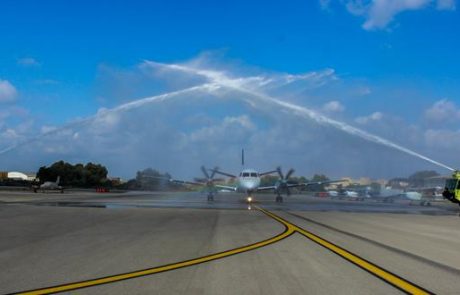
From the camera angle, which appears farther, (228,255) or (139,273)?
(228,255)

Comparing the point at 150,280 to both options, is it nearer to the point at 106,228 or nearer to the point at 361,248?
the point at 361,248

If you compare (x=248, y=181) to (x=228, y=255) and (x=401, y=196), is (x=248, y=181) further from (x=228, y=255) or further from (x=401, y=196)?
(x=228, y=255)

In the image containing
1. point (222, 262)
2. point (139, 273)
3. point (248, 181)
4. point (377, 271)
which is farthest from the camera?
point (248, 181)

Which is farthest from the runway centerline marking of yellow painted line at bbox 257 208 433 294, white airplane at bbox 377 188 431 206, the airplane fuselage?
white airplane at bbox 377 188 431 206

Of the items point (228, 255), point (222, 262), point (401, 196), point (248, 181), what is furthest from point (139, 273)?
point (401, 196)

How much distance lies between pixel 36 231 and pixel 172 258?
8.63 meters

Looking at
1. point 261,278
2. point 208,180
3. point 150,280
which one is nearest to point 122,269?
point 150,280

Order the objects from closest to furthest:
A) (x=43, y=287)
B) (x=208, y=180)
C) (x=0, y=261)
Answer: (x=43, y=287)
(x=0, y=261)
(x=208, y=180)

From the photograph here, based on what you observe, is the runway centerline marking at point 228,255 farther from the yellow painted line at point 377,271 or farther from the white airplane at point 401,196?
the white airplane at point 401,196

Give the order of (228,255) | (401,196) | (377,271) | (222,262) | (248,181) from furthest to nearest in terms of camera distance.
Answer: (401,196)
(248,181)
(228,255)
(222,262)
(377,271)

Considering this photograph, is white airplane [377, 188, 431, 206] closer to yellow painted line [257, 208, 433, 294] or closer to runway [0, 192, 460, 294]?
runway [0, 192, 460, 294]

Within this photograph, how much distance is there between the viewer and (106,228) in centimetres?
1950

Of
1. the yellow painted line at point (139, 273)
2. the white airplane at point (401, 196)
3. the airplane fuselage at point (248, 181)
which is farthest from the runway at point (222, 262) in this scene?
the white airplane at point (401, 196)

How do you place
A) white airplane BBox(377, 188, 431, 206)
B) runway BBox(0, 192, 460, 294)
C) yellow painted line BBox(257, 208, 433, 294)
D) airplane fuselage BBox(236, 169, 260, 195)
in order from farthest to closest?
white airplane BBox(377, 188, 431, 206)
airplane fuselage BBox(236, 169, 260, 195)
runway BBox(0, 192, 460, 294)
yellow painted line BBox(257, 208, 433, 294)
